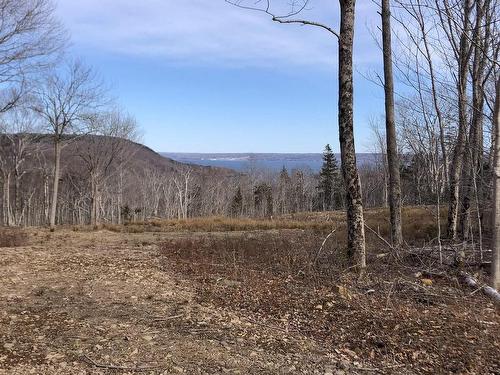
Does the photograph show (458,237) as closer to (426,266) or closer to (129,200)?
(426,266)

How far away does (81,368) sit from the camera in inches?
152

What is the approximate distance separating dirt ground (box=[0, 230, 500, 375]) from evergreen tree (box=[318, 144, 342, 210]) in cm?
5724

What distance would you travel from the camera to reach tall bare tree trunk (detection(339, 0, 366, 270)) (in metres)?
6.82

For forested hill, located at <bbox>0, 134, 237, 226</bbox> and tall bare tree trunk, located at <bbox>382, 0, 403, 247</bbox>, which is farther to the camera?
forested hill, located at <bbox>0, 134, 237, 226</bbox>

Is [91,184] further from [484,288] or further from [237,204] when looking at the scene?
[237,204]

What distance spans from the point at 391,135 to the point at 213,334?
6.87 m

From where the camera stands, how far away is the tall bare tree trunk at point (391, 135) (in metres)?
9.75

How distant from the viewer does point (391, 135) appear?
32.7ft

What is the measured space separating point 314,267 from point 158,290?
2.48 meters

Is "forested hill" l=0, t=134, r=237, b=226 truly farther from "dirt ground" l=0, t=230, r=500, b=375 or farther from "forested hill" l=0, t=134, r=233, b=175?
"dirt ground" l=0, t=230, r=500, b=375

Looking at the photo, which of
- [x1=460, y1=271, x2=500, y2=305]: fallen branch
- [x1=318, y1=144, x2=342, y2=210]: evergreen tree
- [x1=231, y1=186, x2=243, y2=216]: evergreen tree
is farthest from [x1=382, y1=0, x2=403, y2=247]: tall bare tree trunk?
[x1=231, y1=186, x2=243, y2=216]: evergreen tree

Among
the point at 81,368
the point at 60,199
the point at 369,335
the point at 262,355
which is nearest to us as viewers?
the point at 81,368

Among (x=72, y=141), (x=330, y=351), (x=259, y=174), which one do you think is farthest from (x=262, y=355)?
(x=259, y=174)

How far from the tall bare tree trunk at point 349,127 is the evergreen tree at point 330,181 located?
5598cm
